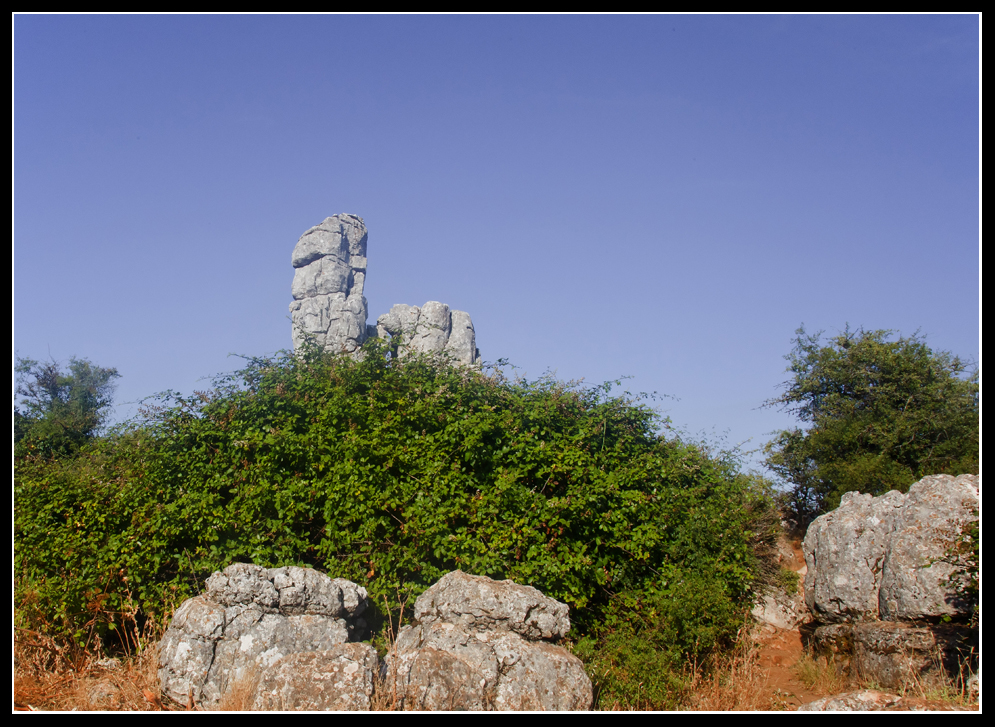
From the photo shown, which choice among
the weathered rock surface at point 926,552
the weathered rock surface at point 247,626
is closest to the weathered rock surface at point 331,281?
the weathered rock surface at point 247,626

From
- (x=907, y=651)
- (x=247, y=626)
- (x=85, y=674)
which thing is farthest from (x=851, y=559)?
(x=85, y=674)

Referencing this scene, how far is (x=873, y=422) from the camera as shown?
15305 millimetres

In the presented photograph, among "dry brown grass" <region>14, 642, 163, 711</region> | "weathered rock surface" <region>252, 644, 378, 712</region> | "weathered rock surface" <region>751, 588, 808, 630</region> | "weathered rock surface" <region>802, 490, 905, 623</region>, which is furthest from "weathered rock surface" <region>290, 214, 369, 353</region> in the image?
"weathered rock surface" <region>252, 644, 378, 712</region>

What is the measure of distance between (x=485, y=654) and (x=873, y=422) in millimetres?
12322

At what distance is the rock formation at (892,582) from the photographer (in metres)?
7.90

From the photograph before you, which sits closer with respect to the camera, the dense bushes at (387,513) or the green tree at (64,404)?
the dense bushes at (387,513)

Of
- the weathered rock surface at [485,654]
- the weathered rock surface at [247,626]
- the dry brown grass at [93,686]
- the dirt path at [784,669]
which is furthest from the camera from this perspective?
the dirt path at [784,669]

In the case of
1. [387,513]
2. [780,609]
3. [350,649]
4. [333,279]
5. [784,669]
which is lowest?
[784,669]

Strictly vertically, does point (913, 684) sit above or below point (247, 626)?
below

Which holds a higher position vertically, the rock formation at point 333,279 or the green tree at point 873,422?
the rock formation at point 333,279

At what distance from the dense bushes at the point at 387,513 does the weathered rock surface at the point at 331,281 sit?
203ft

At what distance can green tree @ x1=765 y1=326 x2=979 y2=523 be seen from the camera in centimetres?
1418

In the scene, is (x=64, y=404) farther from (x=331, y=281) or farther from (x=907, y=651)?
(x=331, y=281)

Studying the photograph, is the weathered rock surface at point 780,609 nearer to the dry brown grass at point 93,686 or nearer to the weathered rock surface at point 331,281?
the dry brown grass at point 93,686
